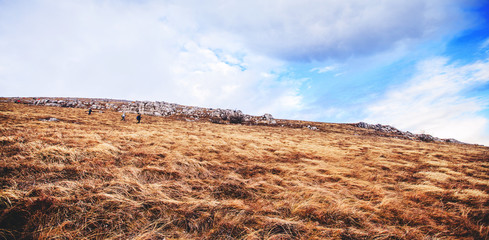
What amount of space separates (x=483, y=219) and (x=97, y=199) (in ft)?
24.0

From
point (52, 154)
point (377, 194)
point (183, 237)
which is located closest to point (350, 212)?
point (377, 194)

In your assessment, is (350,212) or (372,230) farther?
(350,212)

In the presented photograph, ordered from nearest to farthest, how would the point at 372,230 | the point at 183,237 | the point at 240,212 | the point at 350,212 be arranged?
the point at 183,237
the point at 372,230
the point at 240,212
the point at 350,212

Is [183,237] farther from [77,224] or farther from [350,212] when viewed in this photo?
[350,212]

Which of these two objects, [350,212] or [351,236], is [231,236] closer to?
[351,236]

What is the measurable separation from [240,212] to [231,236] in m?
0.46

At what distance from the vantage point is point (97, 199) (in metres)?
2.68

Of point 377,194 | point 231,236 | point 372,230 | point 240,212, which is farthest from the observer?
point 377,194

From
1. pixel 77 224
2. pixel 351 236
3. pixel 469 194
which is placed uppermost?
pixel 469 194

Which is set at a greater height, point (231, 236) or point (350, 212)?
point (350, 212)

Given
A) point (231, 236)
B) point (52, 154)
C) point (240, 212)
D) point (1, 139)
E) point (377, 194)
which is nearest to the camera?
point (231, 236)

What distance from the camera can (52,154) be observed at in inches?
171

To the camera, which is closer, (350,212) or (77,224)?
(77,224)

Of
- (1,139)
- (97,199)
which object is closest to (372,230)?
(97,199)
